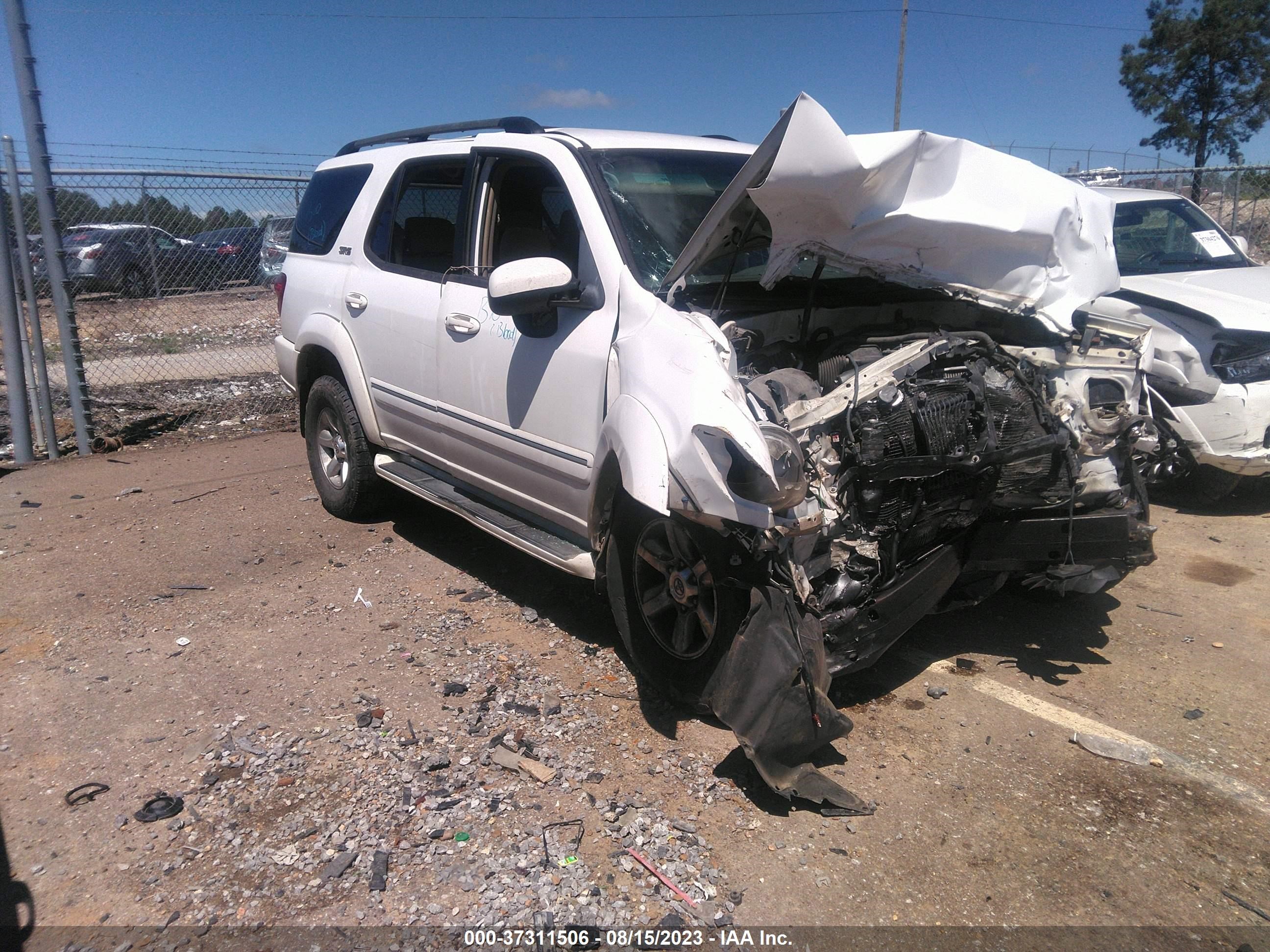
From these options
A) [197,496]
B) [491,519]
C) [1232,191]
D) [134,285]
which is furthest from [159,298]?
[1232,191]

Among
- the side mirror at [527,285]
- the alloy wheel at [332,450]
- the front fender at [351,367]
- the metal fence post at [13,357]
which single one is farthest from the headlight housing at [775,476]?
the metal fence post at [13,357]

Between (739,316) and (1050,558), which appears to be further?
(739,316)

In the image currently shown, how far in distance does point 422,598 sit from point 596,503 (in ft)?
5.07

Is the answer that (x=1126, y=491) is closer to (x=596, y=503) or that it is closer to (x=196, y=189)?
(x=596, y=503)

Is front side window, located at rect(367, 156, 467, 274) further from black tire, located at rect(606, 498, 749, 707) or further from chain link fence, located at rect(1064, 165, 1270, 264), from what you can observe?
chain link fence, located at rect(1064, 165, 1270, 264)

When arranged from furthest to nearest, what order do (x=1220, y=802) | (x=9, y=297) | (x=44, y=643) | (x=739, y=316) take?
(x=9, y=297), (x=44, y=643), (x=739, y=316), (x=1220, y=802)

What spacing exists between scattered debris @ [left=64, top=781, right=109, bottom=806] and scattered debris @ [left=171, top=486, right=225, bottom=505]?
11.4 feet

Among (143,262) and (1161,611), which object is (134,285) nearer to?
(143,262)

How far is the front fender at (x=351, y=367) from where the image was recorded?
202 inches

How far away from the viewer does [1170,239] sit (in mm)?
6715

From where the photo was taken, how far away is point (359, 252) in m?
5.11

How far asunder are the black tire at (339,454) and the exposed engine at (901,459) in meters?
2.99

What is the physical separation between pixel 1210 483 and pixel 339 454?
5.47 metres

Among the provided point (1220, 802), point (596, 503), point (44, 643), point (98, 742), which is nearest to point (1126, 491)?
point (1220, 802)
